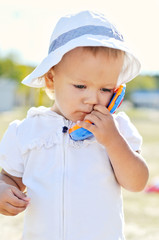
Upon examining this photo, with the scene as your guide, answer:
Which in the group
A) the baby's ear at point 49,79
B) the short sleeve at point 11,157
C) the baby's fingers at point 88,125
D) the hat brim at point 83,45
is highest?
the hat brim at point 83,45

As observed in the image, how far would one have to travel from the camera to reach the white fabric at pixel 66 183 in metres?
2.01

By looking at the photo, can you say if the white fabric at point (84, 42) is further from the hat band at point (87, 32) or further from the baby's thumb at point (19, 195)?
the baby's thumb at point (19, 195)

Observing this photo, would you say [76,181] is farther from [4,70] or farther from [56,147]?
[4,70]

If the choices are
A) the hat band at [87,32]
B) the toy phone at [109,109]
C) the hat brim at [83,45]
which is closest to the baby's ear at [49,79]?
the hat brim at [83,45]

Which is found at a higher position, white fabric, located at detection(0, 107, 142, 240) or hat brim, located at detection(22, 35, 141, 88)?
hat brim, located at detection(22, 35, 141, 88)

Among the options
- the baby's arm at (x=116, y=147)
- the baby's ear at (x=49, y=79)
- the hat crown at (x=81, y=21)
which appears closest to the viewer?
the baby's arm at (x=116, y=147)

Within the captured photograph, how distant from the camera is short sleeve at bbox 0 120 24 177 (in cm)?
213

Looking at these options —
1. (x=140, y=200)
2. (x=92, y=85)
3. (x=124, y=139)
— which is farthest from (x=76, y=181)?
(x=140, y=200)

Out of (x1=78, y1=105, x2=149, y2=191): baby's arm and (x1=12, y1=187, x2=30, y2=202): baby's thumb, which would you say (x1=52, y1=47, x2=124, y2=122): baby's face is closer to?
(x1=78, y1=105, x2=149, y2=191): baby's arm

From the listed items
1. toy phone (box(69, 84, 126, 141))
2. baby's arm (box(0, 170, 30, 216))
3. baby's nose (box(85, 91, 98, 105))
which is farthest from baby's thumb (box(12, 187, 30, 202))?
baby's nose (box(85, 91, 98, 105))

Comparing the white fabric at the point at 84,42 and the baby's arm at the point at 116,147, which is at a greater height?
the white fabric at the point at 84,42

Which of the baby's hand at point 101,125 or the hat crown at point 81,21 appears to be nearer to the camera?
the baby's hand at point 101,125

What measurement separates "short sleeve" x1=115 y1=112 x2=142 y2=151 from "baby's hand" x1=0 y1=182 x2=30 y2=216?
564 mm

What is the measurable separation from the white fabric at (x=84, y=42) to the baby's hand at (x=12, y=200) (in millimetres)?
558
